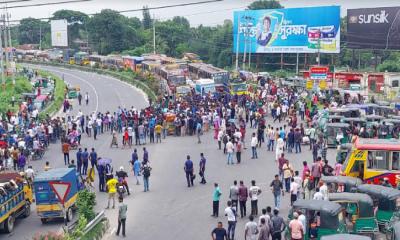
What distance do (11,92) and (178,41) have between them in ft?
232

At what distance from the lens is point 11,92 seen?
5578cm

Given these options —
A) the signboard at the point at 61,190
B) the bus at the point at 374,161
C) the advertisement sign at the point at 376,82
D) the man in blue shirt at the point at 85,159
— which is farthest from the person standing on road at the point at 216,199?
the advertisement sign at the point at 376,82

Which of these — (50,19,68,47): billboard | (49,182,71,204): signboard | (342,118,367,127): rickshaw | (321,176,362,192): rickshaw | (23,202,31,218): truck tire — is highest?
(50,19,68,47): billboard

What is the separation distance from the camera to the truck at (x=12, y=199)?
63.6 feet

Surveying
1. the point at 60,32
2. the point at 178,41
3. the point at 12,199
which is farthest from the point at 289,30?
the point at 60,32

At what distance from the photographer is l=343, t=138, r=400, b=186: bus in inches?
842

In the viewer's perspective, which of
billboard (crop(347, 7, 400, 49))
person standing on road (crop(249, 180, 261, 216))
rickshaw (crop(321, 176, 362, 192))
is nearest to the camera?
rickshaw (crop(321, 176, 362, 192))

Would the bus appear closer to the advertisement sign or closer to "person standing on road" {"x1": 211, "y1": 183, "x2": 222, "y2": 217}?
"person standing on road" {"x1": 211, "y1": 183, "x2": 222, "y2": 217}

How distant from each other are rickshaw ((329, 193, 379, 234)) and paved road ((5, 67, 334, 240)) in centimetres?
320

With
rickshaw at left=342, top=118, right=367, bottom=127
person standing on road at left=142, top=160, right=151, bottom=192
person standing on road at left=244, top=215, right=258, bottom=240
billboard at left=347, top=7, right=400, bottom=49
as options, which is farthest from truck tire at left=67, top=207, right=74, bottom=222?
billboard at left=347, top=7, right=400, bottom=49

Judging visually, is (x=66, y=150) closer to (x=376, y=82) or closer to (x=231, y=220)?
(x=231, y=220)

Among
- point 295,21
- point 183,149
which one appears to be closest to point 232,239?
point 183,149

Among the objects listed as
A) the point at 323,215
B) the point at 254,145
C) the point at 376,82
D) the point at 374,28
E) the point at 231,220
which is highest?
the point at 374,28

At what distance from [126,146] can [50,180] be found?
13.5 meters
